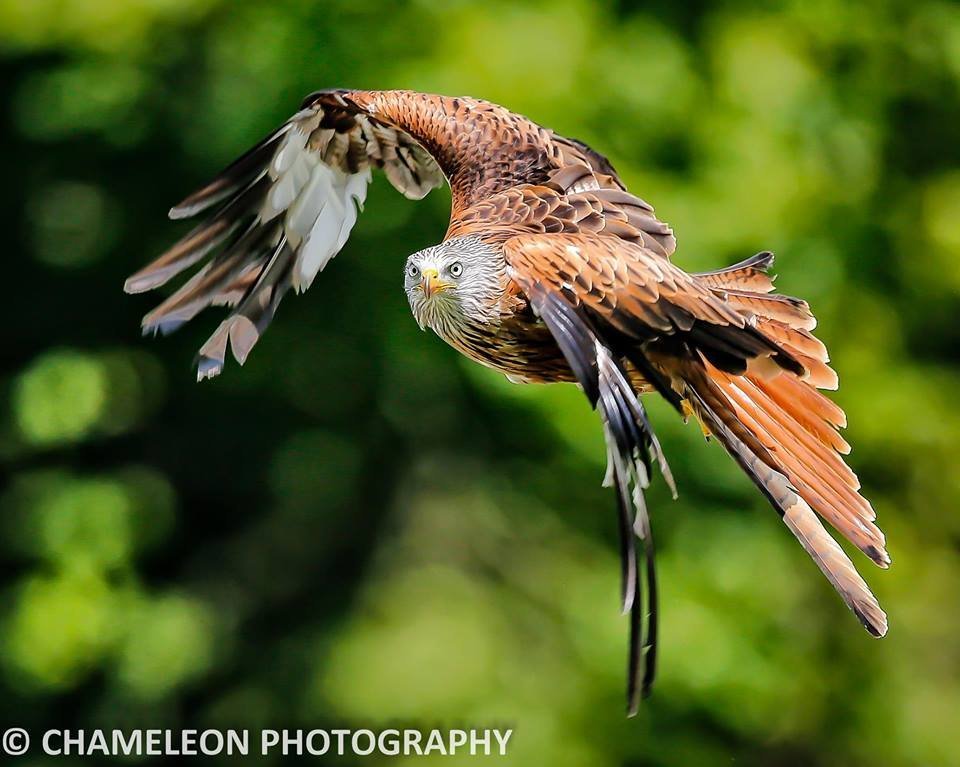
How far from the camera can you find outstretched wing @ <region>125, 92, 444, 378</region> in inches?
206

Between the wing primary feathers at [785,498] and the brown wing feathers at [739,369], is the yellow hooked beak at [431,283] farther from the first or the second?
the wing primary feathers at [785,498]

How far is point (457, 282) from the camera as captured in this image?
184 inches

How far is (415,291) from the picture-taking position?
16.0ft

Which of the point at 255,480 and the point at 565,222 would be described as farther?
the point at 255,480

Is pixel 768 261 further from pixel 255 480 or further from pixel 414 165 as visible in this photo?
pixel 255 480

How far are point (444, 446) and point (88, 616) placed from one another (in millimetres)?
2110

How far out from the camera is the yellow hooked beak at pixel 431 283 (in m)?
4.72

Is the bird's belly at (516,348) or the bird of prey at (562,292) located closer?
the bird of prey at (562,292)

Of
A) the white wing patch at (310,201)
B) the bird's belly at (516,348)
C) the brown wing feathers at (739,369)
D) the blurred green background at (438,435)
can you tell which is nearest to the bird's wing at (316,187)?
the white wing patch at (310,201)

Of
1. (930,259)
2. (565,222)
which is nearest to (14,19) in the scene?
(930,259)

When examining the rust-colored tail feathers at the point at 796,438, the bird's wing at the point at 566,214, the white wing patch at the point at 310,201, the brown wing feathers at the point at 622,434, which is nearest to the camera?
the brown wing feathers at the point at 622,434

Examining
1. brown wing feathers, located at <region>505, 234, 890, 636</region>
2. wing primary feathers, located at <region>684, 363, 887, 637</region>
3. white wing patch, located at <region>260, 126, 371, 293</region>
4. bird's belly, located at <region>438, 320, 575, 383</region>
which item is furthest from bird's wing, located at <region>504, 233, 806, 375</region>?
white wing patch, located at <region>260, 126, 371, 293</region>

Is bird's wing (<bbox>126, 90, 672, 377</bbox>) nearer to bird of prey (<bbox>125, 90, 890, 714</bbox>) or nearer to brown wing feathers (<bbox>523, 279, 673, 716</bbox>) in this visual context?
bird of prey (<bbox>125, 90, 890, 714</bbox>)

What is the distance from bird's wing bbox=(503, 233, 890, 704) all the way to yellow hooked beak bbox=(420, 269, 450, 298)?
228 millimetres
